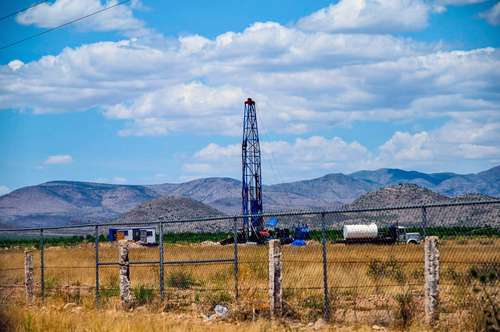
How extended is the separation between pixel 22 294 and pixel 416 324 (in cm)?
1606

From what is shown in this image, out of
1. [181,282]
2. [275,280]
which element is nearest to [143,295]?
[181,282]

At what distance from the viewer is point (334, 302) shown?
1884 centimetres

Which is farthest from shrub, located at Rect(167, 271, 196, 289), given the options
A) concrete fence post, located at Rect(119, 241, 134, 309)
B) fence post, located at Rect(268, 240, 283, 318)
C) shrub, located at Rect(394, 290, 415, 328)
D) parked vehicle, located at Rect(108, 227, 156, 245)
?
parked vehicle, located at Rect(108, 227, 156, 245)

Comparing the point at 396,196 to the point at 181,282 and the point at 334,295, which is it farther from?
the point at 334,295

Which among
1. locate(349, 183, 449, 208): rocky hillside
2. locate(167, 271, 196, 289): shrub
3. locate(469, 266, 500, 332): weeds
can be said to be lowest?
locate(167, 271, 196, 289): shrub

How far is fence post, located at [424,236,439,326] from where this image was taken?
15.0 m

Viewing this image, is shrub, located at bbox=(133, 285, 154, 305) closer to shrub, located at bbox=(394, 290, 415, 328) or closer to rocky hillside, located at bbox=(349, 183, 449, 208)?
shrub, located at bbox=(394, 290, 415, 328)

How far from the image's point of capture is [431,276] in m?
15.0

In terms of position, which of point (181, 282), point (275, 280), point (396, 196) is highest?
point (396, 196)

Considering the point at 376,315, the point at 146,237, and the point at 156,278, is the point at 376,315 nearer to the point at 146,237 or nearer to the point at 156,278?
the point at 156,278

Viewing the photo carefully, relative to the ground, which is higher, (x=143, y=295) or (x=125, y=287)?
(x=125, y=287)

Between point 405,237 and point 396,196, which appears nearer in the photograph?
point 405,237

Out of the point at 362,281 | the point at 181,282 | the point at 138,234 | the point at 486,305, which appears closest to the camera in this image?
the point at 486,305

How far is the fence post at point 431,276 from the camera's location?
15.0m
